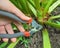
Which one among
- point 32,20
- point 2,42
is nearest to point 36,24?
point 32,20

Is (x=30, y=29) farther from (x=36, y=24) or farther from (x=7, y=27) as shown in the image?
(x=7, y=27)

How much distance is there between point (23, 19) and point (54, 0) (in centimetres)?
39

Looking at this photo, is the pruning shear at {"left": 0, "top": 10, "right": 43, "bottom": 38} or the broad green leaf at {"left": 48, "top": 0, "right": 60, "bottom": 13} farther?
the broad green leaf at {"left": 48, "top": 0, "right": 60, "bottom": 13}

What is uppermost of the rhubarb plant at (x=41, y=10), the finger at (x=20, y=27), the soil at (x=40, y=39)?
→ the rhubarb plant at (x=41, y=10)

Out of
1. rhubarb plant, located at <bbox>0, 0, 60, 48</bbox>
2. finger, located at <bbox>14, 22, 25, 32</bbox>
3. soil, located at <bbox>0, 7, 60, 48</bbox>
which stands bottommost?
soil, located at <bbox>0, 7, 60, 48</bbox>

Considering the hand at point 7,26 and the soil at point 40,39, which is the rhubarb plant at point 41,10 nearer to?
the soil at point 40,39

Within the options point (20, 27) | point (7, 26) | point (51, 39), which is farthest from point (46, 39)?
point (7, 26)

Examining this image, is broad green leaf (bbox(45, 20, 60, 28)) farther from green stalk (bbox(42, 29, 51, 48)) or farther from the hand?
the hand

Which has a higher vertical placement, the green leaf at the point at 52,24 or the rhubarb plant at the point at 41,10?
the rhubarb plant at the point at 41,10

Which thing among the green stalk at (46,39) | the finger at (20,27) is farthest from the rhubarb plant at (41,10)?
the finger at (20,27)

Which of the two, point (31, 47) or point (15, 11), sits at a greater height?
point (15, 11)

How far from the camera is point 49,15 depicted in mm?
2078

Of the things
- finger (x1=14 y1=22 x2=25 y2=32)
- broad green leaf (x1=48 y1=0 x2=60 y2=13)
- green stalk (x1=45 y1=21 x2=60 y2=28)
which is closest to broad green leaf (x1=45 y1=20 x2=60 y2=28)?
green stalk (x1=45 y1=21 x2=60 y2=28)

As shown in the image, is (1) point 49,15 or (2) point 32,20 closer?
(2) point 32,20
